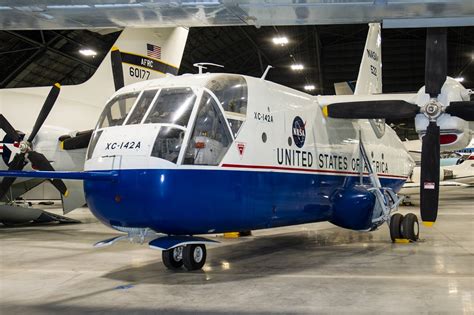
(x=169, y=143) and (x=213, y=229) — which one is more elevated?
(x=169, y=143)

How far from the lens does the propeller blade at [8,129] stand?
14.1 m

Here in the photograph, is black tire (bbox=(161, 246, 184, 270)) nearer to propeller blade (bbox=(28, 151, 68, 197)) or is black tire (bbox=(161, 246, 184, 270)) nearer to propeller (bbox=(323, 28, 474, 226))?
propeller (bbox=(323, 28, 474, 226))

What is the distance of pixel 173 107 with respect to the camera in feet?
27.5

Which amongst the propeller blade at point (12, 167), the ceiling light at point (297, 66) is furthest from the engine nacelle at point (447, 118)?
the ceiling light at point (297, 66)

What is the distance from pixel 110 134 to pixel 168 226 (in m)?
1.74

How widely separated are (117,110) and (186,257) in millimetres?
2708

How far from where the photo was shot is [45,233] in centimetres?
1583

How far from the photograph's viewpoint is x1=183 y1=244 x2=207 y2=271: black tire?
347 inches

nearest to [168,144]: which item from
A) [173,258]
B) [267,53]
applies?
[173,258]

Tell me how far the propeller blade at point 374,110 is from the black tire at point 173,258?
13.4 feet

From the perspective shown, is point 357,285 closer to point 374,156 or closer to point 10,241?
point 374,156

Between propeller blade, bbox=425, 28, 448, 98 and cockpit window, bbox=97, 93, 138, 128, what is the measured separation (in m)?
5.08

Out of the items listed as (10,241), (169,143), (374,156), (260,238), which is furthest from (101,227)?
(169,143)

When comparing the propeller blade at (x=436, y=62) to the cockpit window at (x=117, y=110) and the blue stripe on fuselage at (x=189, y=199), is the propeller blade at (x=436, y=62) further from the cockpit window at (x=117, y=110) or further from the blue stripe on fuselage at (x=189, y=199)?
the cockpit window at (x=117, y=110)
